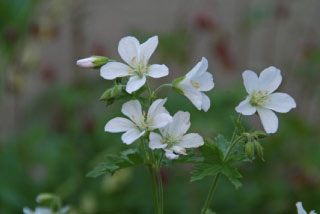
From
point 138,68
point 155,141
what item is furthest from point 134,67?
point 155,141

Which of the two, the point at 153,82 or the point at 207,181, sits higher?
the point at 153,82

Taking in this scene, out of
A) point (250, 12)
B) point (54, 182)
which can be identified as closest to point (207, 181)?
point (54, 182)

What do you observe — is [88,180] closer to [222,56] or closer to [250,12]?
[222,56]

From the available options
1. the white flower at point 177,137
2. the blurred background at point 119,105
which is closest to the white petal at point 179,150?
the white flower at point 177,137

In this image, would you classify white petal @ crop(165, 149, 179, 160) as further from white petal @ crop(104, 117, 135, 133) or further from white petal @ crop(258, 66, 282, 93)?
white petal @ crop(258, 66, 282, 93)

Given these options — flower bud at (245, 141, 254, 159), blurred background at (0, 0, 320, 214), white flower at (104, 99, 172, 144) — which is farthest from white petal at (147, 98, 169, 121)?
blurred background at (0, 0, 320, 214)

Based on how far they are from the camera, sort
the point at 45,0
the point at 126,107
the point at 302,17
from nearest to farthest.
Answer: the point at 126,107 < the point at 45,0 < the point at 302,17
